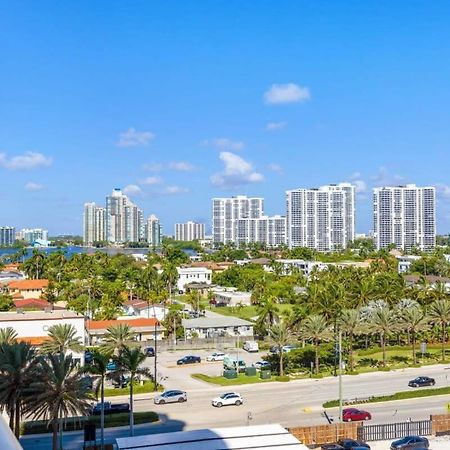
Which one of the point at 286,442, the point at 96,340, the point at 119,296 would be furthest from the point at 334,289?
the point at 119,296

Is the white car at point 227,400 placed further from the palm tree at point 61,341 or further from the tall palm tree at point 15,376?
the tall palm tree at point 15,376

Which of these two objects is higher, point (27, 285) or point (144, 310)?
point (27, 285)

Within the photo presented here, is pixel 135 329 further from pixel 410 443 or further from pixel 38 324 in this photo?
pixel 410 443

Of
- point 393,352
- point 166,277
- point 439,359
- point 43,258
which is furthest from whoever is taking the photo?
point 43,258

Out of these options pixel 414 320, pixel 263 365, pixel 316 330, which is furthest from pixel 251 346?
pixel 414 320

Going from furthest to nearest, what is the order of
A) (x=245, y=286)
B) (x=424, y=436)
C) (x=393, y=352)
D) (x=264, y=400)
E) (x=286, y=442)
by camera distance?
(x=245, y=286)
(x=393, y=352)
(x=264, y=400)
(x=424, y=436)
(x=286, y=442)

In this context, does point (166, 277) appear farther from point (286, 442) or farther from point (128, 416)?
point (286, 442)

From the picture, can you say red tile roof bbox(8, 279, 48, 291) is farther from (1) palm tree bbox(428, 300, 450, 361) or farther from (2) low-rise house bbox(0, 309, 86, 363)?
(1) palm tree bbox(428, 300, 450, 361)
